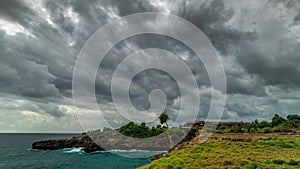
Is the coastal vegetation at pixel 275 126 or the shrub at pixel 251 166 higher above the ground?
the coastal vegetation at pixel 275 126

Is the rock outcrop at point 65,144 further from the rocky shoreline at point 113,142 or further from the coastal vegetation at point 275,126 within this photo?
the coastal vegetation at point 275,126

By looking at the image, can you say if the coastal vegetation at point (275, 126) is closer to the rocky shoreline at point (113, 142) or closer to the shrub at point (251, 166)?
the rocky shoreline at point (113, 142)

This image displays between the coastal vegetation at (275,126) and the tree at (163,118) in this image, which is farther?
the tree at (163,118)

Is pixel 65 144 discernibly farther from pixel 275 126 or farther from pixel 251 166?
pixel 251 166

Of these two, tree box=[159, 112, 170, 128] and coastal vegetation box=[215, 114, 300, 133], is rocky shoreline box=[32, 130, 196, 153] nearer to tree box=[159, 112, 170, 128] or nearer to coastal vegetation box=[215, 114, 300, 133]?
tree box=[159, 112, 170, 128]

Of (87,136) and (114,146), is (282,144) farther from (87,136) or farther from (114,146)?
(87,136)

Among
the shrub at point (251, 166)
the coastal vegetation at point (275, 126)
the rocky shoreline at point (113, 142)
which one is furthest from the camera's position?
the rocky shoreline at point (113, 142)

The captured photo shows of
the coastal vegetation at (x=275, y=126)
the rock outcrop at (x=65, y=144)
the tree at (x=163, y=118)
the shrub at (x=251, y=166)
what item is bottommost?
the rock outcrop at (x=65, y=144)

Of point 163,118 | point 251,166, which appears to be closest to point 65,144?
point 163,118

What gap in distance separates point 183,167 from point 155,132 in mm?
82094

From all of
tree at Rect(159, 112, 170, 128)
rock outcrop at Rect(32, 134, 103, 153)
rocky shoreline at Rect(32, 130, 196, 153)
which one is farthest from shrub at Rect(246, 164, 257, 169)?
Answer: rock outcrop at Rect(32, 134, 103, 153)

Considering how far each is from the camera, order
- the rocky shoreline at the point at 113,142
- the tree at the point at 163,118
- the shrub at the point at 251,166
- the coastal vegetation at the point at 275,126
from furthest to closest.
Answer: the tree at the point at 163,118 → the rocky shoreline at the point at 113,142 → the coastal vegetation at the point at 275,126 → the shrub at the point at 251,166

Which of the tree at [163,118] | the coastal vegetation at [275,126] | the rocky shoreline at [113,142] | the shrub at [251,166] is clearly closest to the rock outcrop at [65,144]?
the rocky shoreline at [113,142]

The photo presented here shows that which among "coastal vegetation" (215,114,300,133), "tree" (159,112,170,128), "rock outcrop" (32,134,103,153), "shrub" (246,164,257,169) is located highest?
"tree" (159,112,170,128)
